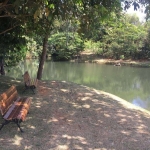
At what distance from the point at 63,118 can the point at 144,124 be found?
191 cm

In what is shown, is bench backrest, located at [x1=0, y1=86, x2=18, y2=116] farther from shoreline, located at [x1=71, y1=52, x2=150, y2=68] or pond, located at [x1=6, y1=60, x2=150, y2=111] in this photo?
shoreline, located at [x1=71, y1=52, x2=150, y2=68]

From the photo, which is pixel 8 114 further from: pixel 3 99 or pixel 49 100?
pixel 49 100

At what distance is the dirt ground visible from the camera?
13.7 feet

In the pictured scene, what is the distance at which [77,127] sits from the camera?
16.5 ft

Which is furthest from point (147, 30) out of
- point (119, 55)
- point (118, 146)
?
point (118, 146)

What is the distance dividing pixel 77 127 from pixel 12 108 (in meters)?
1.38

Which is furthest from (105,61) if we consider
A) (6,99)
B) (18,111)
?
(18,111)

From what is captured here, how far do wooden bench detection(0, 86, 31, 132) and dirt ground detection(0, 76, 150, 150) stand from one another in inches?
12.2

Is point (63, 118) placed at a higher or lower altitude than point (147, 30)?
lower

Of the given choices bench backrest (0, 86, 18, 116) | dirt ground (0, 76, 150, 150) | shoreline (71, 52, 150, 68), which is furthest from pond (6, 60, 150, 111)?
shoreline (71, 52, 150, 68)

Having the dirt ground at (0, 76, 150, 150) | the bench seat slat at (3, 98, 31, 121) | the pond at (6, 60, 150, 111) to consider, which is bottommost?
the pond at (6, 60, 150, 111)

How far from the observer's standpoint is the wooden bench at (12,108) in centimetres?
436

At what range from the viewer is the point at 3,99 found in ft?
15.5

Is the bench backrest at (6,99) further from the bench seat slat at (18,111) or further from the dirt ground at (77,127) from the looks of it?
the dirt ground at (77,127)
